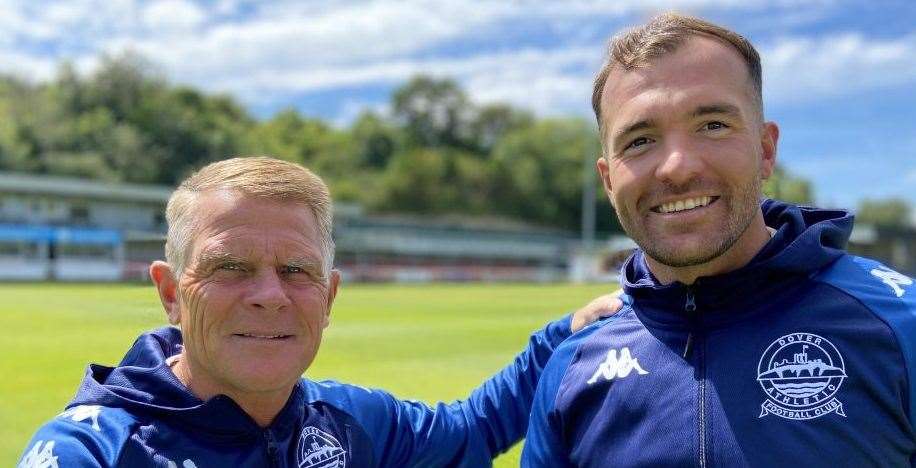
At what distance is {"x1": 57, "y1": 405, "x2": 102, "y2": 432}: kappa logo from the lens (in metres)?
2.21

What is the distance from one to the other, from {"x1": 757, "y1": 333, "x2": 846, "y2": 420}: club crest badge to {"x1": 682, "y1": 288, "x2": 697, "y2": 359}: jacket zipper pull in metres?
0.19

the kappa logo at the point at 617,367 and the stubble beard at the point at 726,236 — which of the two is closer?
the stubble beard at the point at 726,236

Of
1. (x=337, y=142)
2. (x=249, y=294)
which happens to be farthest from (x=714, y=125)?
(x=337, y=142)

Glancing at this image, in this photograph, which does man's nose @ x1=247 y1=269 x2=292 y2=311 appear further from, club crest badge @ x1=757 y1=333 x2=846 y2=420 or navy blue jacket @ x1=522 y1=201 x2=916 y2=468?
club crest badge @ x1=757 y1=333 x2=846 y2=420

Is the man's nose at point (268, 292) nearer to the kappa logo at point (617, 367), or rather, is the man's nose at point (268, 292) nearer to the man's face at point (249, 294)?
the man's face at point (249, 294)

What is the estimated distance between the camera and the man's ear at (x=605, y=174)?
242 cm

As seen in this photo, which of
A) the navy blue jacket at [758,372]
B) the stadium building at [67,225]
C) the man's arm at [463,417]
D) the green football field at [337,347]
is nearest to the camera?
the navy blue jacket at [758,372]

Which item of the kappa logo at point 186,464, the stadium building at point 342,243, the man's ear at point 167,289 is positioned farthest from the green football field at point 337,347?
the stadium building at point 342,243

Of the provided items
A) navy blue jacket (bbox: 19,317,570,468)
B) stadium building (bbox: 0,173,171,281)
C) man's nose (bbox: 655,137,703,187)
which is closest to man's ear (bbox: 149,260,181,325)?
navy blue jacket (bbox: 19,317,570,468)

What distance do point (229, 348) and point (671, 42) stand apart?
1514 millimetres

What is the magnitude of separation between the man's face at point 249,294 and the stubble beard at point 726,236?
1.01 metres

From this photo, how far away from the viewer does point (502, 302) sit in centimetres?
2612

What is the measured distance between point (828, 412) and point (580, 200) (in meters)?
87.9

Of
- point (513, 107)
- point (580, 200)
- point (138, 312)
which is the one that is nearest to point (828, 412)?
point (138, 312)
